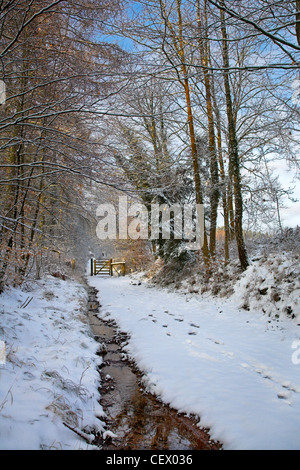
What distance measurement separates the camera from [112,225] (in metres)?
18.8

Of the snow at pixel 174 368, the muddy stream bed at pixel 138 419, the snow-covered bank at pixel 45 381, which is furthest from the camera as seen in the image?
the muddy stream bed at pixel 138 419

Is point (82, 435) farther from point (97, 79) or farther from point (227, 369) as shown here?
point (97, 79)

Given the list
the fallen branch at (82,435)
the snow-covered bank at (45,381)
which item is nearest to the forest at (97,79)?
the snow-covered bank at (45,381)

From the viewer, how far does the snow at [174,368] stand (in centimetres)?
233

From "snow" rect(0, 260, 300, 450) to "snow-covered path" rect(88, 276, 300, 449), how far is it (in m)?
0.01

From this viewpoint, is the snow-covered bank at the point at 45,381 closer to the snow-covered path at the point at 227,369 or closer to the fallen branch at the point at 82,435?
Result: the fallen branch at the point at 82,435

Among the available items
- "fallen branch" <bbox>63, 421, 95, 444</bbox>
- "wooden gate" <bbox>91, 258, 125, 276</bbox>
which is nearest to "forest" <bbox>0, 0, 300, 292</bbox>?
"fallen branch" <bbox>63, 421, 95, 444</bbox>

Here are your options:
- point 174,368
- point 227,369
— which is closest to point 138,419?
point 174,368

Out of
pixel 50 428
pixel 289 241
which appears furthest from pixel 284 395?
pixel 289 241

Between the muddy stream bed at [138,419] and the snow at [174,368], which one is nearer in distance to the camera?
the snow at [174,368]

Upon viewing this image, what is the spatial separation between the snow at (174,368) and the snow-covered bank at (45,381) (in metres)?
0.01

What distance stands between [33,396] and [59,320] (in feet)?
9.47

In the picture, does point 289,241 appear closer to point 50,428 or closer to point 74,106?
point 74,106

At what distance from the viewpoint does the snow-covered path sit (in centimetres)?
246
